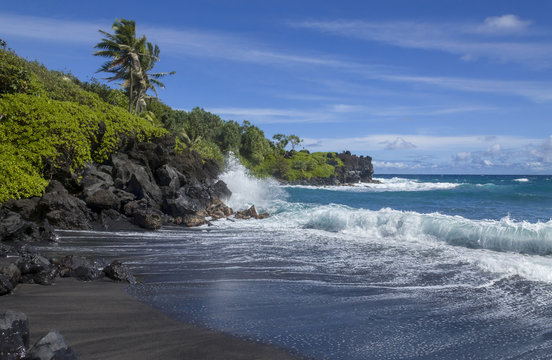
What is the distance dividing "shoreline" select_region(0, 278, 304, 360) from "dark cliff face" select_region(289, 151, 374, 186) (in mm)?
71539

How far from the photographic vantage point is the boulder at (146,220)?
16.8 m

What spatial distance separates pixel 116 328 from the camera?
18.6ft

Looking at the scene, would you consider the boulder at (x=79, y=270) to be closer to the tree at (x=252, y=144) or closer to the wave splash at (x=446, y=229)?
the wave splash at (x=446, y=229)

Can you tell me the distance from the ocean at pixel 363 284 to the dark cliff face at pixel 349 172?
6355 centimetres

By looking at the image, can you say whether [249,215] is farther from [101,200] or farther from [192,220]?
[101,200]

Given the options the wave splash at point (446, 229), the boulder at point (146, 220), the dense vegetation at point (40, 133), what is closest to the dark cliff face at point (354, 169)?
the dense vegetation at point (40, 133)

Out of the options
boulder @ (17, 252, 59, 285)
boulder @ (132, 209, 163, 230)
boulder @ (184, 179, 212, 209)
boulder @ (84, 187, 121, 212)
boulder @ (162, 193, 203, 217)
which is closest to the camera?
boulder @ (17, 252, 59, 285)

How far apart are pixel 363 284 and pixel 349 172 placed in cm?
8466

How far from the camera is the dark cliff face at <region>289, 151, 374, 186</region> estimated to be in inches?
3194

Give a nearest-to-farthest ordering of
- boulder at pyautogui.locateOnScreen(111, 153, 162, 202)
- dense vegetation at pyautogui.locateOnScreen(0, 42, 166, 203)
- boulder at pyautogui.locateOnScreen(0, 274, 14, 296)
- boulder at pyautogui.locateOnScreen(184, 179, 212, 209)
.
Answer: boulder at pyautogui.locateOnScreen(0, 274, 14, 296) < dense vegetation at pyautogui.locateOnScreen(0, 42, 166, 203) < boulder at pyautogui.locateOnScreen(111, 153, 162, 202) < boulder at pyautogui.locateOnScreen(184, 179, 212, 209)

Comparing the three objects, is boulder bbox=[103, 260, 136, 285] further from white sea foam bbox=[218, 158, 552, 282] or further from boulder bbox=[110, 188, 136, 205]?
boulder bbox=[110, 188, 136, 205]

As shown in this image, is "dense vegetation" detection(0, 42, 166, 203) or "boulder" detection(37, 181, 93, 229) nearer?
"boulder" detection(37, 181, 93, 229)

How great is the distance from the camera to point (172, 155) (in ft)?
83.2

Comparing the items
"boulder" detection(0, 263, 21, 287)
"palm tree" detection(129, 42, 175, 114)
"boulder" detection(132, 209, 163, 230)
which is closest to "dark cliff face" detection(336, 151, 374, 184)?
"palm tree" detection(129, 42, 175, 114)
